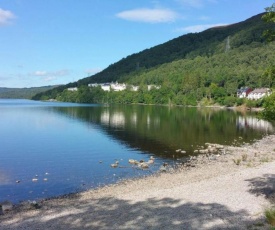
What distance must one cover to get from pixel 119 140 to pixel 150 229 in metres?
41.7

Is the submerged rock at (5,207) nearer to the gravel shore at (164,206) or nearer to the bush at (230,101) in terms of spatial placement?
the gravel shore at (164,206)

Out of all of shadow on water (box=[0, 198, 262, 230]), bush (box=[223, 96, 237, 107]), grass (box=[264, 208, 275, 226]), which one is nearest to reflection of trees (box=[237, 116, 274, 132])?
shadow on water (box=[0, 198, 262, 230])

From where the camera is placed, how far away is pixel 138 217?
17.8m

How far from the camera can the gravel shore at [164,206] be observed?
54.8 ft

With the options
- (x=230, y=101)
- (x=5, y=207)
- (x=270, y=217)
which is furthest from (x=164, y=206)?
(x=230, y=101)

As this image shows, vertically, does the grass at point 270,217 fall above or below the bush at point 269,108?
below

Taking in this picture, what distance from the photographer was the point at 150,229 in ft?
51.9

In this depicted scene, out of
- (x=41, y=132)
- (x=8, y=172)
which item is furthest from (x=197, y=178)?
(x=41, y=132)

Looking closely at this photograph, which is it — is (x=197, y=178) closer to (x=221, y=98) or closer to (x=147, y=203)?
(x=147, y=203)

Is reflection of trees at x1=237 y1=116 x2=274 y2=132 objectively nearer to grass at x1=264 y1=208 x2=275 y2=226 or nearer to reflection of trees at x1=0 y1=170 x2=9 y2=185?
reflection of trees at x1=0 y1=170 x2=9 y2=185

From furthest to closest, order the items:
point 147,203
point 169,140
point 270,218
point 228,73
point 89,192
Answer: point 228,73 → point 169,140 → point 89,192 → point 147,203 → point 270,218

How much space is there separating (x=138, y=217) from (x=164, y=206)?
2.62 metres

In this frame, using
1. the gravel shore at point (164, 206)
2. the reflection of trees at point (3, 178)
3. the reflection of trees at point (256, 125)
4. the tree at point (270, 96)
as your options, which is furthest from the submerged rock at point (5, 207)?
the reflection of trees at point (256, 125)

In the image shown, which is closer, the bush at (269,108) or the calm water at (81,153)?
the bush at (269,108)
